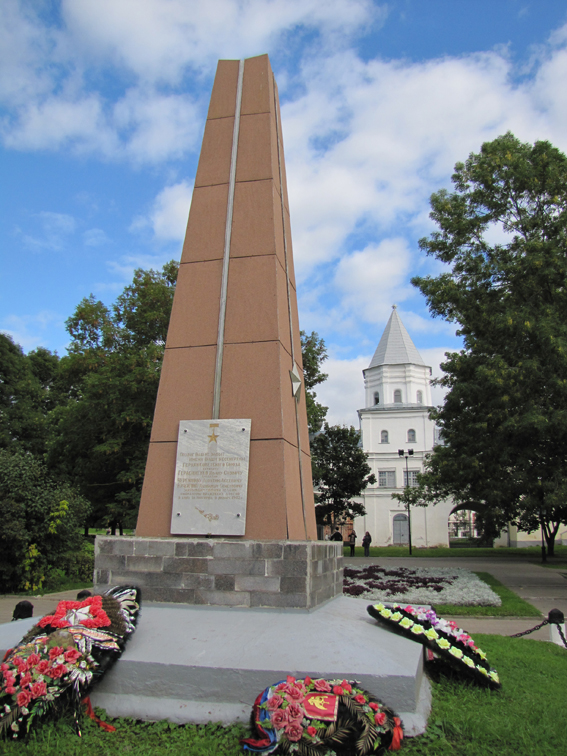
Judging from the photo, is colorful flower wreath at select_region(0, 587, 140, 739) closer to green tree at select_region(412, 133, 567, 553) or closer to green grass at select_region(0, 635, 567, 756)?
green grass at select_region(0, 635, 567, 756)

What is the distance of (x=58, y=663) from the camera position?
347cm

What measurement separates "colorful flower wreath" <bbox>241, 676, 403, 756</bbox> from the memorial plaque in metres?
2.02

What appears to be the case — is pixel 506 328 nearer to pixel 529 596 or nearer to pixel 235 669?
pixel 529 596

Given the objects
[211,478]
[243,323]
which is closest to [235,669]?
[211,478]

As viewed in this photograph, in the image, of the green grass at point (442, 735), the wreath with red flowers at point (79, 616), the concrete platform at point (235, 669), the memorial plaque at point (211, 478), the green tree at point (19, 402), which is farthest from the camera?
the green tree at point (19, 402)

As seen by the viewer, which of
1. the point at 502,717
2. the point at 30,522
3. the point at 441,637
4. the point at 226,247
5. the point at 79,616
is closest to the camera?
the point at 502,717

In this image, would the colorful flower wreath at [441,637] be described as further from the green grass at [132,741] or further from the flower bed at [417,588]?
the flower bed at [417,588]

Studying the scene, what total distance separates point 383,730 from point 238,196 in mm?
5403

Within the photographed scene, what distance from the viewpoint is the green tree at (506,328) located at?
44.7ft

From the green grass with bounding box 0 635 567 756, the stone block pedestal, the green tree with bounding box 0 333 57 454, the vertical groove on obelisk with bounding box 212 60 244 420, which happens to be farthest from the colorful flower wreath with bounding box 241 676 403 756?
the green tree with bounding box 0 333 57 454

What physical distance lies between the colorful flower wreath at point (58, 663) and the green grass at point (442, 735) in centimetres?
12

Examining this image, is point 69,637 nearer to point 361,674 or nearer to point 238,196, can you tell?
point 361,674

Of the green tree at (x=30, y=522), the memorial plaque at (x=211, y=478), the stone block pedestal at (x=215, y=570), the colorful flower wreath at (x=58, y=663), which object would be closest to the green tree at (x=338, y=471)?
the green tree at (x=30, y=522)

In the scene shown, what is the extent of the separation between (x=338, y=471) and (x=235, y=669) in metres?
29.1
